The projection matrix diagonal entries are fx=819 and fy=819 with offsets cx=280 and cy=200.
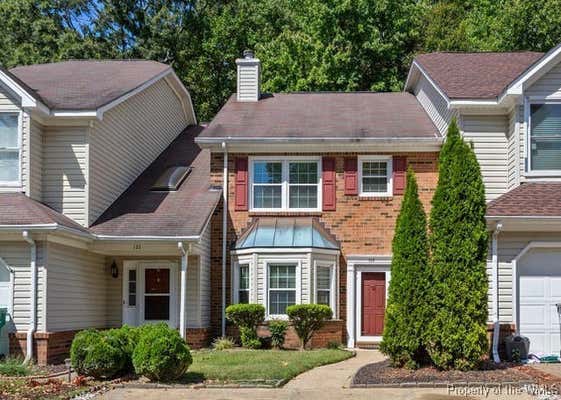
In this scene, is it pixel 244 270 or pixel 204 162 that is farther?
pixel 204 162

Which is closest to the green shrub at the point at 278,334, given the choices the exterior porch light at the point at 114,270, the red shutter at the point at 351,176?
the red shutter at the point at 351,176

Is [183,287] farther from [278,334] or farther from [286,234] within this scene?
[286,234]

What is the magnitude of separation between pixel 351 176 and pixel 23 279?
869 cm

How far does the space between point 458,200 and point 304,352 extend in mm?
5802

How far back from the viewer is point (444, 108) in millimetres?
21047

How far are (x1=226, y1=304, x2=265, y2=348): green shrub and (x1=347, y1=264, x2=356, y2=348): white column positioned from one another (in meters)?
2.45

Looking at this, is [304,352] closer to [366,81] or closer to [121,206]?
[121,206]

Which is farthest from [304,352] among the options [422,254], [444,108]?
[444,108]

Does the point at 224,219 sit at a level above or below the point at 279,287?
above

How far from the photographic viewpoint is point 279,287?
20578 mm

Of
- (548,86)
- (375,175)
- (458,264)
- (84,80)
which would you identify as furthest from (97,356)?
(548,86)

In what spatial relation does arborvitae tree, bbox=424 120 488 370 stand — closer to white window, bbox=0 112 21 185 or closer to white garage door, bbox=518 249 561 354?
white garage door, bbox=518 249 561 354

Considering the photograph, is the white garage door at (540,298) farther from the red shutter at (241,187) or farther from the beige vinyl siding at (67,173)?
the beige vinyl siding at (67,173)

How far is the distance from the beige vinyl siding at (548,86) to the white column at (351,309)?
629cm
